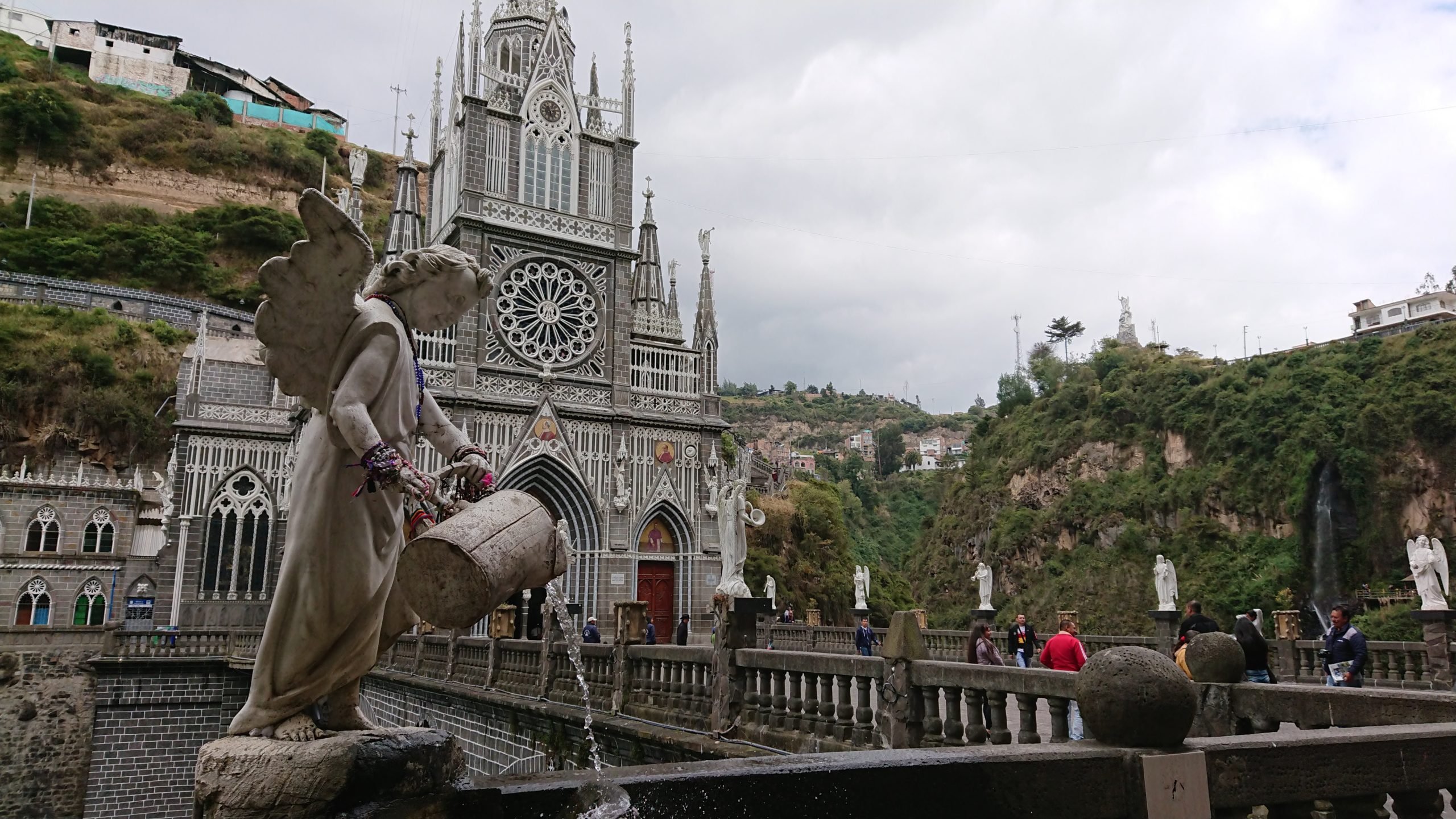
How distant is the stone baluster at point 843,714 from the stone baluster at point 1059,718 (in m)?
1.70

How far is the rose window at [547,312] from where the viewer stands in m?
26.0

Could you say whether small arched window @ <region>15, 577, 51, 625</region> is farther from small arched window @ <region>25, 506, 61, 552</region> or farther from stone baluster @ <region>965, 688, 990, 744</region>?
stone baluster @ <region>965, 688, 990, 744</region>

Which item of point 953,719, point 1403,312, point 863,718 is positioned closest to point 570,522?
point 863,718

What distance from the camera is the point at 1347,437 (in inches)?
1497

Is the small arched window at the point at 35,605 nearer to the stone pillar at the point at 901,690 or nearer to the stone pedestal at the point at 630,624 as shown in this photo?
the stone pedestal at the point at 630,624

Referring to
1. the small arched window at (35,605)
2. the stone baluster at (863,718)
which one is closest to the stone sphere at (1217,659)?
the stone baluster at (863,718)

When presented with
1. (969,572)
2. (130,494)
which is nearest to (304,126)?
(130,494)

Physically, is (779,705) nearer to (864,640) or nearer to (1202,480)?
(864,640)

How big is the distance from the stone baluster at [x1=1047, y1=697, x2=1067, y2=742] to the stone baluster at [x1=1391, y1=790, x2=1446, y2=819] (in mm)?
1927

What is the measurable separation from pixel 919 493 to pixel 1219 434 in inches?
1524

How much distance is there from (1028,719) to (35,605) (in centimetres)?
2977

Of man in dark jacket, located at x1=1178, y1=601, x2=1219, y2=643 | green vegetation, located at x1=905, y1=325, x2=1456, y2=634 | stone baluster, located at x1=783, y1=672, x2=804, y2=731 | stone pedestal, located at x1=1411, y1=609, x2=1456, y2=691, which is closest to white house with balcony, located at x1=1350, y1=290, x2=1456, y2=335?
green vegetation, located at x1=905, y1=325, x2=1456, y2=634

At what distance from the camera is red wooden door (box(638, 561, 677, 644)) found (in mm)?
25859

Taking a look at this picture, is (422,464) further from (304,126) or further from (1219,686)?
(304,126)
